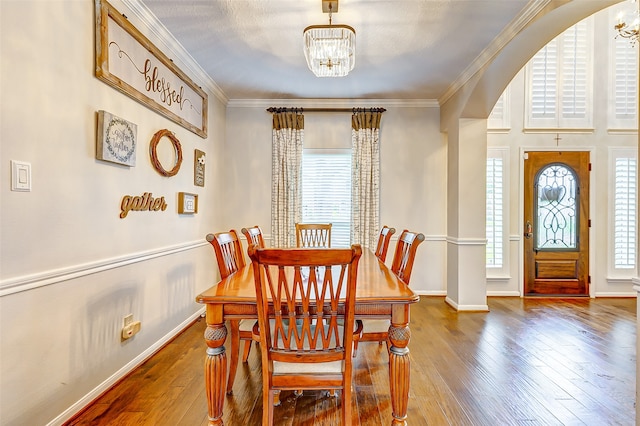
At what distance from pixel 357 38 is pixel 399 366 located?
263 centimetres

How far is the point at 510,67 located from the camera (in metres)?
3.11

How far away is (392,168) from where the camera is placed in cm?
465

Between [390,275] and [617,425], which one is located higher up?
[390,275]

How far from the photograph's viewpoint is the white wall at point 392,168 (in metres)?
4.64

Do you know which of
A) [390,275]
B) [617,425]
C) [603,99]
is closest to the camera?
[617,425]

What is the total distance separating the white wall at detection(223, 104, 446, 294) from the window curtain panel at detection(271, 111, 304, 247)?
149 millimetres

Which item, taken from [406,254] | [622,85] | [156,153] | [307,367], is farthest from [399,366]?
[622,85]

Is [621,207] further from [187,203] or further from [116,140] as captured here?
[116,140]

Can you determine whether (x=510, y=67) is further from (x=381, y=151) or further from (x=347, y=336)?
(x=347, y=336)

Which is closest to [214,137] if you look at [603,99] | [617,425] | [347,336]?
[347,336]

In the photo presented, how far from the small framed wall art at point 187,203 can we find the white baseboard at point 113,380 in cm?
111

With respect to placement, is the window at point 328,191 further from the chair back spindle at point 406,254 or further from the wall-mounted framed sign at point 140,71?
the chair back spindle at point 406,254

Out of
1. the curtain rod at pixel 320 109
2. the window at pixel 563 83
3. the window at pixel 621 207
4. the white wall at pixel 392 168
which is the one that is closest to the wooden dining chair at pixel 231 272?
the white wall at pixel 392 168

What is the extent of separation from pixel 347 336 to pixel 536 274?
4288 mm
